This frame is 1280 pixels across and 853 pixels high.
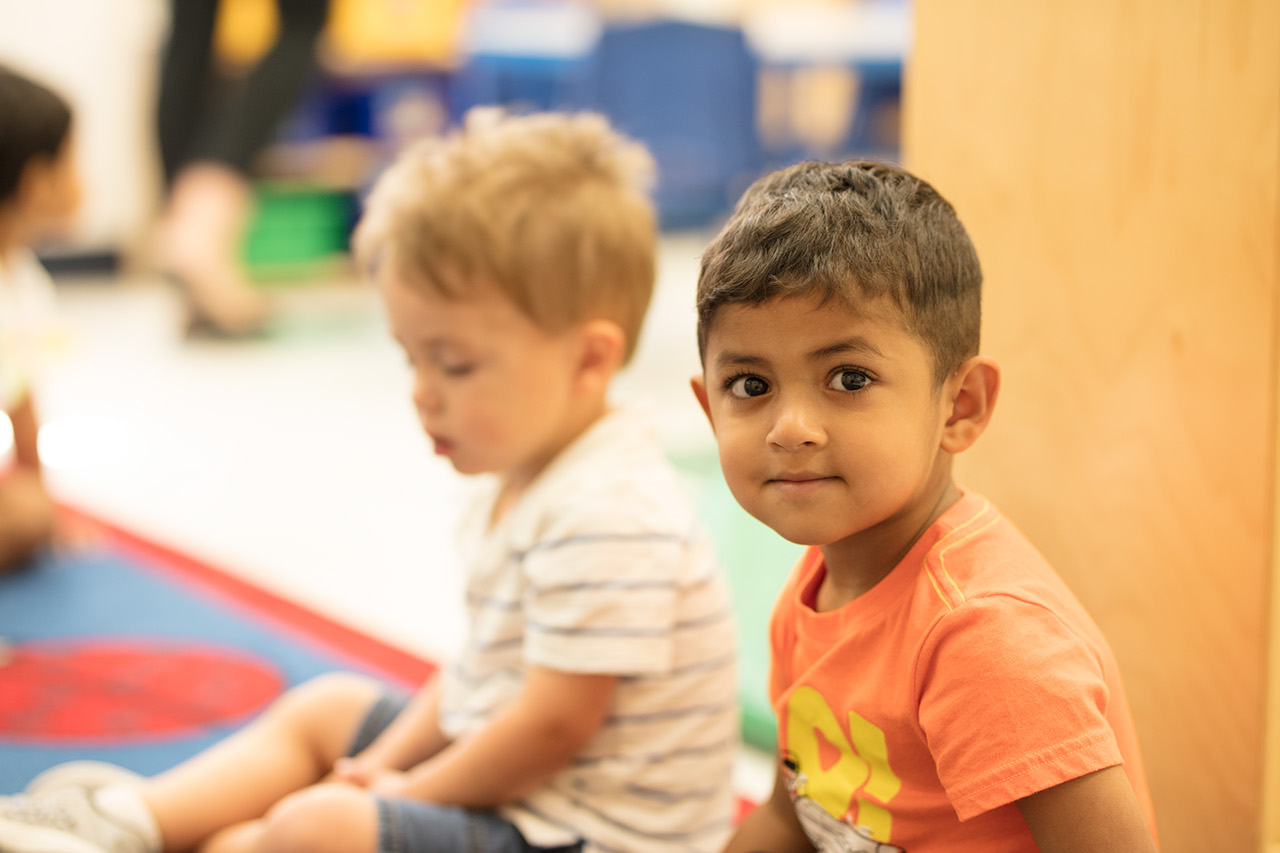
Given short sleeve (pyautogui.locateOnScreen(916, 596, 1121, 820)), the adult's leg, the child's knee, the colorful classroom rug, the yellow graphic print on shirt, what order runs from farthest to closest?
the adult's leg → the colorful classroom rug → the child's knee → the yellow graphic print on shirt → short sleeve (pyautogui.locateOnScreen(916, 596, 1121, 820))

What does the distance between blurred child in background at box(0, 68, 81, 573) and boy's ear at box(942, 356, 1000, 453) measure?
4.78 ft

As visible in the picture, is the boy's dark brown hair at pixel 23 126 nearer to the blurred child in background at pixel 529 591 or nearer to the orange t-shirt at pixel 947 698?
the blurred child in background at pixel 529 591

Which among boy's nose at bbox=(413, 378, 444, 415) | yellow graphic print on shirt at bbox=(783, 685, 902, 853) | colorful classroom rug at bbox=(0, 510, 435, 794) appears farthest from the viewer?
colorful classroom rug at bbox=(0, 510, 435, 794)

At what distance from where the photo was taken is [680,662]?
88 centimetres

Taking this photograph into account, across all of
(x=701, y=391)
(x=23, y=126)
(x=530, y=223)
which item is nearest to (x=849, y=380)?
(x=701, y=391)

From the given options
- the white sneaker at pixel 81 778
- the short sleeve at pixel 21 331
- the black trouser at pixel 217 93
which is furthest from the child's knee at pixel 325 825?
the black trouser at pixel 217 93

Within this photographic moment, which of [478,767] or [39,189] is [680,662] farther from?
[39,189]

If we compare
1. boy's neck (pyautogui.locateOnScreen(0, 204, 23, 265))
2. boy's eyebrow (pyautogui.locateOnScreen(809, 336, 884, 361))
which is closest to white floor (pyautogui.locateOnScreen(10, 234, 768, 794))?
boy's neck (pyautogui.locateOnScreen(0, 204, 23, 265))

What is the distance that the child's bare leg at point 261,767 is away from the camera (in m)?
0.98

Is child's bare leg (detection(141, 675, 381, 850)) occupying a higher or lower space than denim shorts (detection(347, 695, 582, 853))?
lower

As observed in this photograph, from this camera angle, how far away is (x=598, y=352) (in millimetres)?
938

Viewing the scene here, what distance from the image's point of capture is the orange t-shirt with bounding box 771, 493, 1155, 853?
1.82 feet

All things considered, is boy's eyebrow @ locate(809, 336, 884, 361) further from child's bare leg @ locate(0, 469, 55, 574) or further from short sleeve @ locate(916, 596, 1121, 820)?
child's bare leg @ locate(0, 469, 55, 574)

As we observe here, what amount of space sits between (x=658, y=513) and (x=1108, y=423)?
0.30 metres
